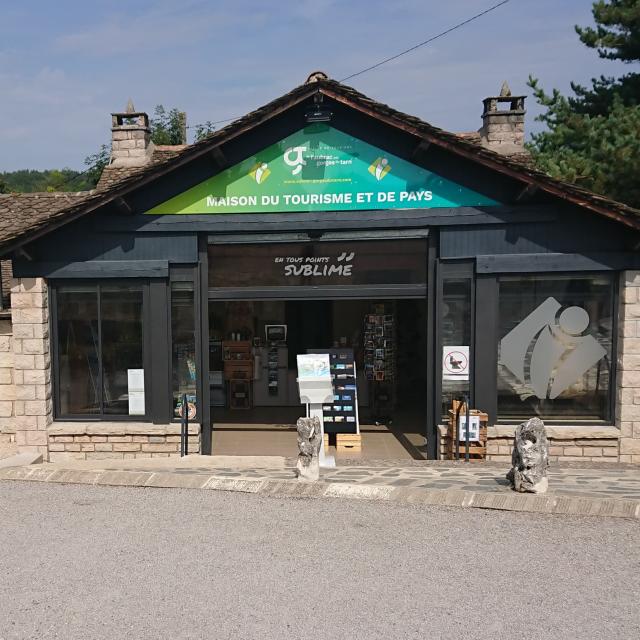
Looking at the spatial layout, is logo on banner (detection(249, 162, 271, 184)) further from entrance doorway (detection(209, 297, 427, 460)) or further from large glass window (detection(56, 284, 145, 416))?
entrance doorway (detection(209, 297, 427, 460))

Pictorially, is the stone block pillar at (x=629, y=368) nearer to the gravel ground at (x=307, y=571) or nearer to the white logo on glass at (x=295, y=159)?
the gravel ground at (x=307, y=571)

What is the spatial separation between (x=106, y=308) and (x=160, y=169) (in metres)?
2.45

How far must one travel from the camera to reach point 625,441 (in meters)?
9.65

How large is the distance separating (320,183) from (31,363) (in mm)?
5362

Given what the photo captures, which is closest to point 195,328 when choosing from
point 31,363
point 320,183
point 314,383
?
point 314,383

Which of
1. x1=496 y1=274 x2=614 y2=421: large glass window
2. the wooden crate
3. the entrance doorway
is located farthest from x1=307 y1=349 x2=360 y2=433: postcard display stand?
x1=496 y1=274 x2=614 y2=421: large glass window

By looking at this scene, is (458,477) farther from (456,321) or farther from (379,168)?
(379,168)

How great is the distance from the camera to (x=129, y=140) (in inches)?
509

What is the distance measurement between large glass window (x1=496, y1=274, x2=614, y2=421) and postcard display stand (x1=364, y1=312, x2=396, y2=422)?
124 inches

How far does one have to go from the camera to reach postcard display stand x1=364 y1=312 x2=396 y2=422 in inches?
500

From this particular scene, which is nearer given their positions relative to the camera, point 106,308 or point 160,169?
point 160,169

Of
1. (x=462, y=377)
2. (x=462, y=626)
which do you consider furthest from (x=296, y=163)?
(x=462, y=626)

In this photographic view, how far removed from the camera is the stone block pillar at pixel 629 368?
9.50m

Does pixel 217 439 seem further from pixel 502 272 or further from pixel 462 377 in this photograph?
pixel 502 272
